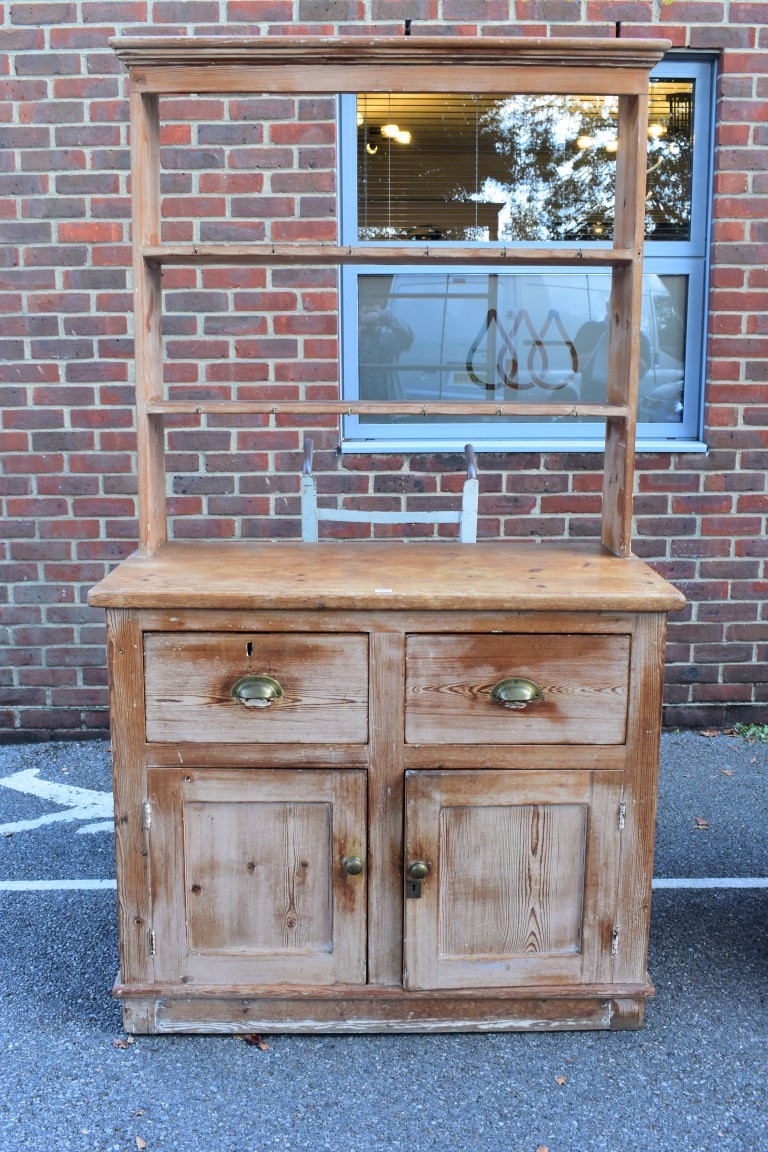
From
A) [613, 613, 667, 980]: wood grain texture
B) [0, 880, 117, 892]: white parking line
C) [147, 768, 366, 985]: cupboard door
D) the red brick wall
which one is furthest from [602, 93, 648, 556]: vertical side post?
[0, 880, 117, 892]: white parking line

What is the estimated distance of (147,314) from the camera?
2.65 meters

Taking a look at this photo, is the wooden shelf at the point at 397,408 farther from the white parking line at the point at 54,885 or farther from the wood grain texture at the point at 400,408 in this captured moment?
the white parking line at the point at 54,885

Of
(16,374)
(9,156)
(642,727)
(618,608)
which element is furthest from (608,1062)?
(9,156)

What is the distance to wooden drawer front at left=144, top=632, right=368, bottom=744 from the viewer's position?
238 centimetres

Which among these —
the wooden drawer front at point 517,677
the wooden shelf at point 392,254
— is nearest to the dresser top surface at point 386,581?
the wooden drawer front at point 517,677

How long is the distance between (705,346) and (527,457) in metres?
0.84

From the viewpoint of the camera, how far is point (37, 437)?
4109mm

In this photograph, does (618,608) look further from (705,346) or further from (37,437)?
(37,437)

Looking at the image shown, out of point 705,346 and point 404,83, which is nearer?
point 404,83

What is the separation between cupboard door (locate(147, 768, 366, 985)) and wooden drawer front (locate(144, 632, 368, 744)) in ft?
0.33

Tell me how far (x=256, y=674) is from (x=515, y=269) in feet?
7.97

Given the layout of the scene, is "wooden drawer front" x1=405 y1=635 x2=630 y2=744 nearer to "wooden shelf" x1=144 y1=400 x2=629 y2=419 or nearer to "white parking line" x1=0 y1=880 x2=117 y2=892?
"wooden shelf" x1=144 y1=400 x2=629 y2=419

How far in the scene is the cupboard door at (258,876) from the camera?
2.43 m

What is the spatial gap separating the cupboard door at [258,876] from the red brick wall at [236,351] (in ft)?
6.14
